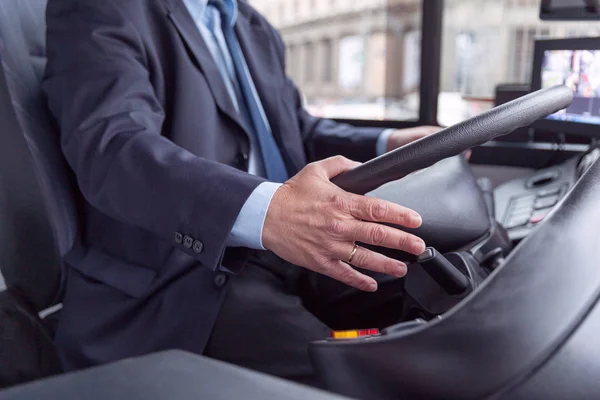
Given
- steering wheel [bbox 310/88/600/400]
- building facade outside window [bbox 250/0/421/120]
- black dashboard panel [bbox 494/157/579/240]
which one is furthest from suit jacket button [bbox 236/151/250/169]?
building facade outside window [bbox 250/0/421/120]

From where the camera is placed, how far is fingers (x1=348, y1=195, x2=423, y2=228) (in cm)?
69

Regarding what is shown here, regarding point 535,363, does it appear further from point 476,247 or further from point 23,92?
point 23,92

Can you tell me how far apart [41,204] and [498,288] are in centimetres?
85

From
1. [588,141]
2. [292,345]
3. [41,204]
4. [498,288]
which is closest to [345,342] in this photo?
[498,288]

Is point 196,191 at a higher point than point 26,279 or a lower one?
higher

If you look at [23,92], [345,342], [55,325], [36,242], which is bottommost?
[55,325]

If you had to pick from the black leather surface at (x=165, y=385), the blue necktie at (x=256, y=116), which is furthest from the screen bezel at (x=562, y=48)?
the black leather surface at (x=165, y=385)

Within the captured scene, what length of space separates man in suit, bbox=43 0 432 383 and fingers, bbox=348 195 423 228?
3 centimetres

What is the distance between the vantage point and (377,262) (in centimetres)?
74

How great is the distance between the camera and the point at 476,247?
0.94 m

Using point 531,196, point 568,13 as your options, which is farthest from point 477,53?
point 531,196

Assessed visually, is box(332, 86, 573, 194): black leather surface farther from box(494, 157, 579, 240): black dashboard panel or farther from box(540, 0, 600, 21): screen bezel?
box(540, 0, 600, 21): screen bezel

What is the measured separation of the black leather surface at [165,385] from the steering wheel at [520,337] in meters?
0.11

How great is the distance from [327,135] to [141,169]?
2.48ft
